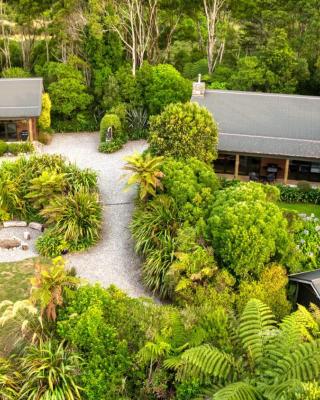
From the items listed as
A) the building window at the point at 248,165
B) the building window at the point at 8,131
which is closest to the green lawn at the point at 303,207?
the building window at the point at 248,165

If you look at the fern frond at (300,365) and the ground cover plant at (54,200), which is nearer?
the fern frond at (300,365)

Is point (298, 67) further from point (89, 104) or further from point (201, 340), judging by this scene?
point (201, 340)

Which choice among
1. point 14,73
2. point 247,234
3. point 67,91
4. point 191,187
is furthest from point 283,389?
point 14,73

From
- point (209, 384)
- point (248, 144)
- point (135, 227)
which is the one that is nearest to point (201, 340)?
point (209, 384)

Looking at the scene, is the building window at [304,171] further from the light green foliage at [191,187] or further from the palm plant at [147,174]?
the palm plant at [147,174]

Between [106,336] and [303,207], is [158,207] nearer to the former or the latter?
[106,336]

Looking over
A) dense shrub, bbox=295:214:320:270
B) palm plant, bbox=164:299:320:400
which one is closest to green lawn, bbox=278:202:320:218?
dense shrub, bbox=295:214:320:270

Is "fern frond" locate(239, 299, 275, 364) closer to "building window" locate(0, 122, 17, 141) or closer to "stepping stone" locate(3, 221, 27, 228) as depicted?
"stepping stone" locate(3, 221, 27, 228)
